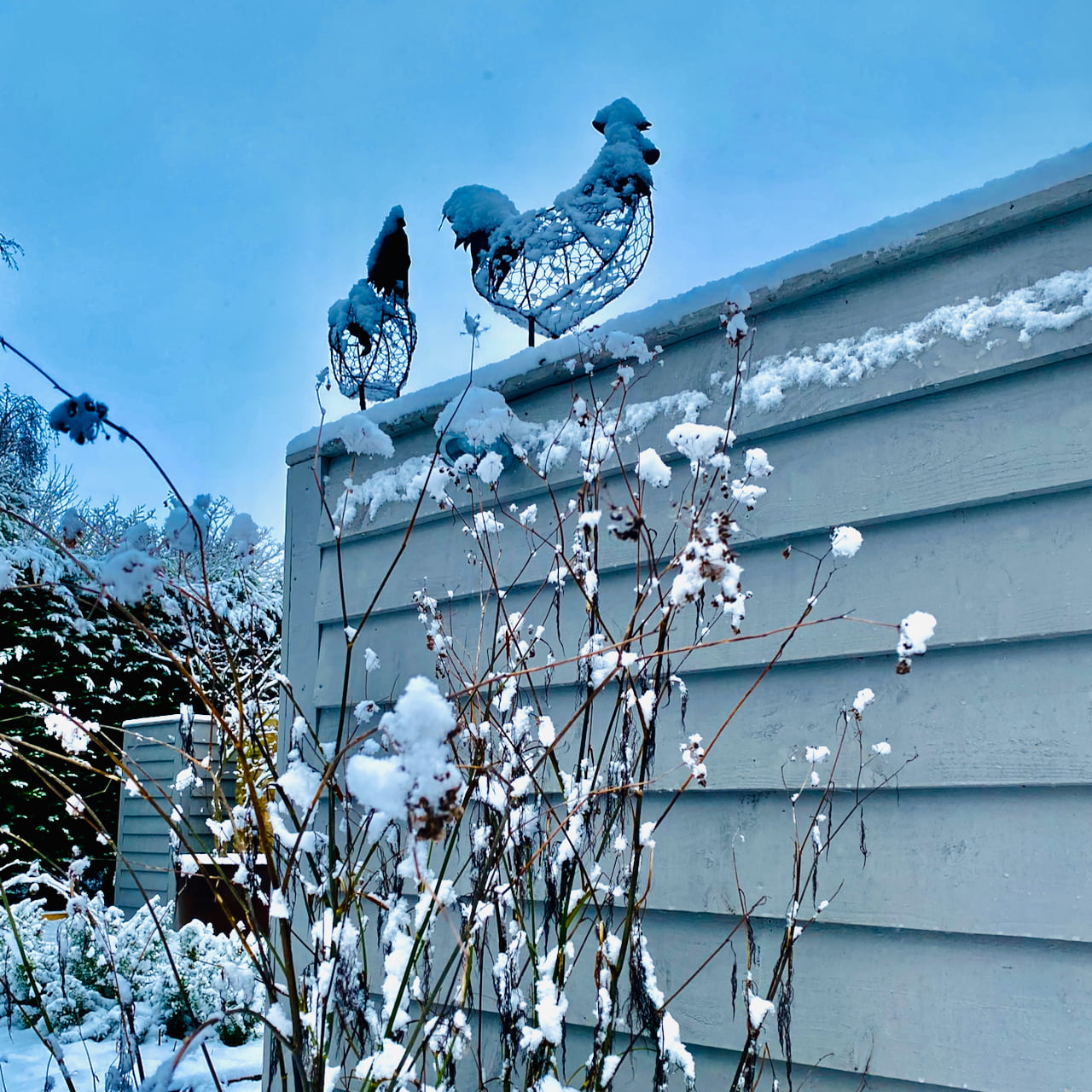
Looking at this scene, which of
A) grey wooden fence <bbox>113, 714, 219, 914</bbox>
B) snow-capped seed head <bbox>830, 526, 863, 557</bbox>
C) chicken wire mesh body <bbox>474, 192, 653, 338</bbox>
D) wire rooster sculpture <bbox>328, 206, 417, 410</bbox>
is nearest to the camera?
snow-capped seed head <bbox>830, 526, 863, 557</bbox>

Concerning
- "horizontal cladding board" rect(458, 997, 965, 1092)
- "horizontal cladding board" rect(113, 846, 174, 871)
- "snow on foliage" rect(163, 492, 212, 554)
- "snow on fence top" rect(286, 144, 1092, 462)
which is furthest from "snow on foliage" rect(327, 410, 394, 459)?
"horizontal cladding board" rect(113, 846, 174, 871)

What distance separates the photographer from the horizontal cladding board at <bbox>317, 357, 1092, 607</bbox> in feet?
4.08

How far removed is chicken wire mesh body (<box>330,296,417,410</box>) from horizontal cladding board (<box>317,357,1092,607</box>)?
124 centimetres

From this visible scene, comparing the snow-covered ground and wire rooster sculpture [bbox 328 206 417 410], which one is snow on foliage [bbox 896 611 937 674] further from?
the snow-covered ground

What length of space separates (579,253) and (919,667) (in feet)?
4.07

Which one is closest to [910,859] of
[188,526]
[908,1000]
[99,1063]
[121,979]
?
[908,1000]

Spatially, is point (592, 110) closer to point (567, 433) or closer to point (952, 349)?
point (567, 433)

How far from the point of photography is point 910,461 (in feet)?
4.48

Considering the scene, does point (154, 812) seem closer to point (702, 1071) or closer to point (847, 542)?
point (702, 1071)

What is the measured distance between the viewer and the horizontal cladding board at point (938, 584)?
3.98 ft

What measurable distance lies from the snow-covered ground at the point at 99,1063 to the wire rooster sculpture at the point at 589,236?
2.22 meters

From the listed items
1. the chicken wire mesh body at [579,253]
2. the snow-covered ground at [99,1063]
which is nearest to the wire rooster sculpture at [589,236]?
the chicken wire mesh body at [579,253]

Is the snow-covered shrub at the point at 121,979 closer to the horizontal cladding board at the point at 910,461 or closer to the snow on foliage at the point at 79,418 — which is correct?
the horizontal cladding board at the point at 910,461

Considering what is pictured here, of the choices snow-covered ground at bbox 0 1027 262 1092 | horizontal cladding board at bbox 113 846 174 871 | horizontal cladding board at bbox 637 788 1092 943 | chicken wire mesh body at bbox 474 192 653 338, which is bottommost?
snow-covered ground at bbox 0 1027 262 1092
